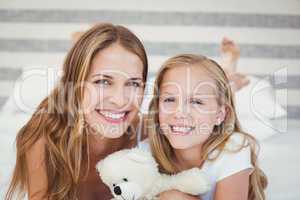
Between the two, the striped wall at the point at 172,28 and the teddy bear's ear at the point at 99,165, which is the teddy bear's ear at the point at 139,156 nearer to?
the teddy bear's ear at the point at 99,165

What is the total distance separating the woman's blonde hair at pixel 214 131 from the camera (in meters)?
1.46

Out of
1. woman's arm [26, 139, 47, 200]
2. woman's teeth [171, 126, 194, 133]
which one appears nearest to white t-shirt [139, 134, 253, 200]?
woman's teeth [171, 126, 194, 133]

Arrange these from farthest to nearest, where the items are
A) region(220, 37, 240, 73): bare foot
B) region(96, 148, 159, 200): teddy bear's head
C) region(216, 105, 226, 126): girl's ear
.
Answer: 1. region(220, 37, 240, 73): bare foot
2. region(216, 105, 226, 126): girl's ear
3. region(96, 148, 159, 200): teddy bear's head

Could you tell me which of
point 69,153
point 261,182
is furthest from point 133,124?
point 261,182

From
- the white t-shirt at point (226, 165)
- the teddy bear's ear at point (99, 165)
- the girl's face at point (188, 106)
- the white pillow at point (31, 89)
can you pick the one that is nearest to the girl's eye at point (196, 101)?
the girl's face at point (188, 106)

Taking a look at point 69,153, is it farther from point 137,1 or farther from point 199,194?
point 137,1

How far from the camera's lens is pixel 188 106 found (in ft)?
4.70

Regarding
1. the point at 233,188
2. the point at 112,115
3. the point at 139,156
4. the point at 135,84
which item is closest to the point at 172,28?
the point at 135,84

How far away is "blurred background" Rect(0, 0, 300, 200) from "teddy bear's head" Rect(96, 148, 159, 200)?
1.49 feet

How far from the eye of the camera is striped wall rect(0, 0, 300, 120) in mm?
1718

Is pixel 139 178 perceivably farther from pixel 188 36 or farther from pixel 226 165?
pixel 188 36

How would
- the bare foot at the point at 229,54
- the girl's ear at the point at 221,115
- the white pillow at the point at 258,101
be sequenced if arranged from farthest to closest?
the bare foot at the point at 229,54, the white pillow at the point at 258,101, the girl's ear at the point at 221,115

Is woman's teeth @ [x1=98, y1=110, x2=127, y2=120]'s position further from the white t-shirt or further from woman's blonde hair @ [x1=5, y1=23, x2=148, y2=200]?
the white t-shirt

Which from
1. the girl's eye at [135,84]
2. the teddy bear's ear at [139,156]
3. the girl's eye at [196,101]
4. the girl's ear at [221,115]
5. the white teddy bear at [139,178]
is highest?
the girl's eye at [135,84]
